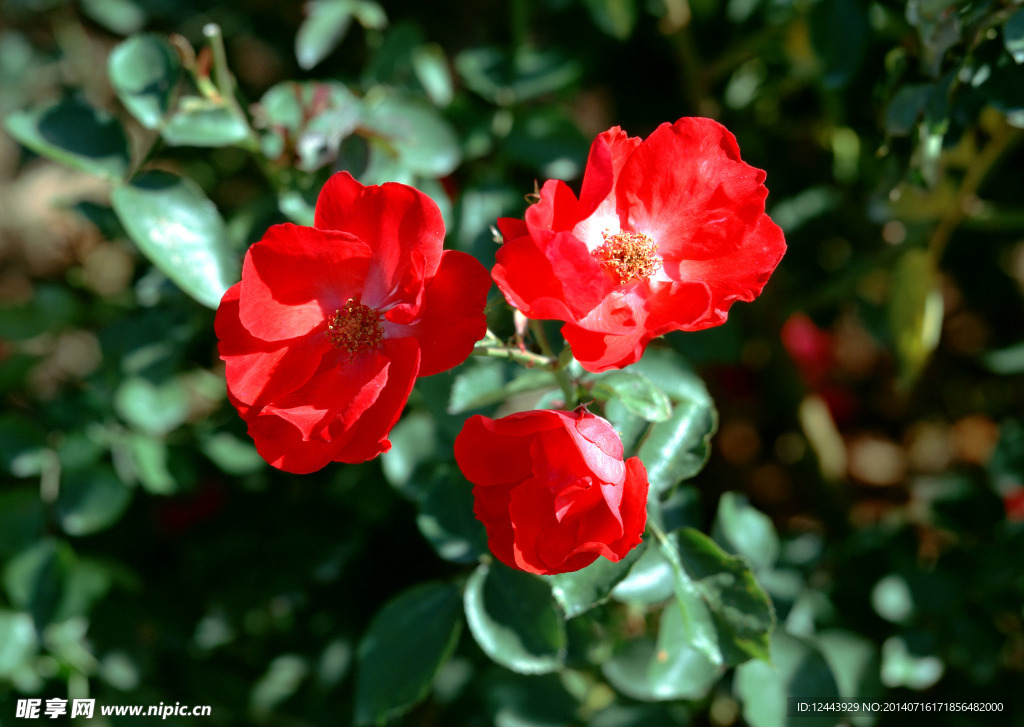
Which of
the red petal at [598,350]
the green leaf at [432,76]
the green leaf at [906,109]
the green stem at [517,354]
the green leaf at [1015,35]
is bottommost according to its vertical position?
the green leaf at [432,76]

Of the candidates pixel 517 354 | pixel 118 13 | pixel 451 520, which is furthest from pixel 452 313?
pixel 118 13

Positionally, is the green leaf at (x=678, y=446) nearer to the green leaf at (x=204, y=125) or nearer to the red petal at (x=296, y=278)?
the red petal at (x=296, y=278)

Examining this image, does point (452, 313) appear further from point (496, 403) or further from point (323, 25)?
point (323, 25)

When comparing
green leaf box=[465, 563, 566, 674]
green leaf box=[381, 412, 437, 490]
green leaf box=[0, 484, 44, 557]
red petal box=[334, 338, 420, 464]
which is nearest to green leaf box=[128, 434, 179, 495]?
green leaf box=[0, 484, 44, 557]

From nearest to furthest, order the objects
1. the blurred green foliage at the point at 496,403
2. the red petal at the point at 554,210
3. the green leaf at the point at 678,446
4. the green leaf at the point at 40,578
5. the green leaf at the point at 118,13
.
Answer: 1. the red petal at the point at 554,210
2. the green leaf at the point at 678,446
3. the blurred green foliage at the point at 496,403
4. the green leaf at the point at 40,578
5. the green leaf at the point at 118,13

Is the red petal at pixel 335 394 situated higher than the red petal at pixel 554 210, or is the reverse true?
the red petal at pixel 554 210

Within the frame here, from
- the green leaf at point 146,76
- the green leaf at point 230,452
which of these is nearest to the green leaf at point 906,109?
the green leaf at point 146,76

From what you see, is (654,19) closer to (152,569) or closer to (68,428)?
(68,428)
